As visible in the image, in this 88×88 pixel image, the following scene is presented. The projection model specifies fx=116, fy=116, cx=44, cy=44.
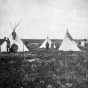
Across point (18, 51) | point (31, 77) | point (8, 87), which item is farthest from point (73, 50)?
point (8, 87)

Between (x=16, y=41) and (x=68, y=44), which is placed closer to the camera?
(x=16, y=41)

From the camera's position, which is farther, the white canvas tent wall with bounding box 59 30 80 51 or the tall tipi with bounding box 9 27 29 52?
the white canvas tent wall with bounding box 59 30 80 51

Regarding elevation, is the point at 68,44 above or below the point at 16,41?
below

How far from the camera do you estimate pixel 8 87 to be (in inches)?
87.1

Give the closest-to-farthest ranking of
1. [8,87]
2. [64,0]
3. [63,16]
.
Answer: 1. [8,87]
2. [64,0]
3. [63,16]

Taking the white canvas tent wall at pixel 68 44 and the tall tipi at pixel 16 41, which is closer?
the tall tipi at pixel 16 41

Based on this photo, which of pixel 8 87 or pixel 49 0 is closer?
pixel 8 87

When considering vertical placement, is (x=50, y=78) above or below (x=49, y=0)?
below

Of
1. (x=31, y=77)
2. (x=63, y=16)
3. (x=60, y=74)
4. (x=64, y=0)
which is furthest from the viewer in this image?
(x=63, y=16)

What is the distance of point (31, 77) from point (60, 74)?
2.31 feet

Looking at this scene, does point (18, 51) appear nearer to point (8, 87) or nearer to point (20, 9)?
point (20, 9)

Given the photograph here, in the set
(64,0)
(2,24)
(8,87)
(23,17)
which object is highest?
(64,0)

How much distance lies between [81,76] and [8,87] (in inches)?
64.6

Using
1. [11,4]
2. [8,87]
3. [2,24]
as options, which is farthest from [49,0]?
[8,87]
